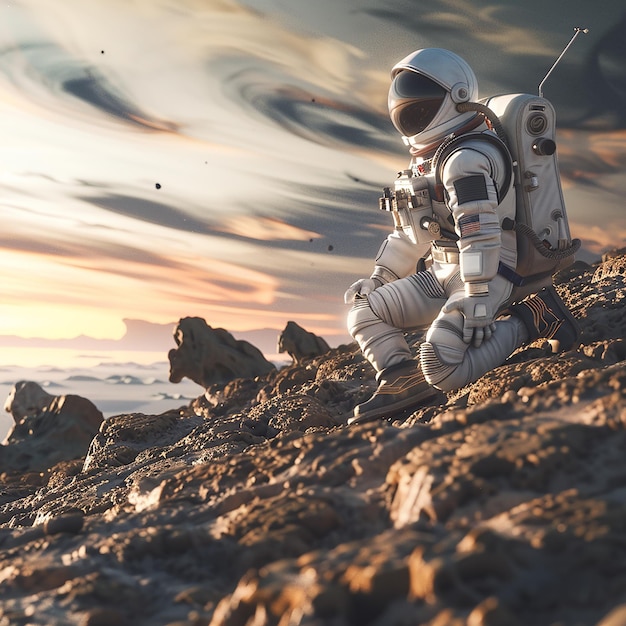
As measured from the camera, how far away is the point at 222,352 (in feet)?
50.5

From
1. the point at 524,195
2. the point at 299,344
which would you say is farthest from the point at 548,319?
the point at 299,344

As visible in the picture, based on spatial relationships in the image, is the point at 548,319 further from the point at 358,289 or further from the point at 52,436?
the point at 52,436

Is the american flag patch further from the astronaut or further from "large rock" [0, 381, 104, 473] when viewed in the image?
"large rock" [0, 381, 104, 473]

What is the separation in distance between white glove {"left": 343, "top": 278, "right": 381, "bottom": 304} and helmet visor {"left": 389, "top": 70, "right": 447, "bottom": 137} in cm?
134

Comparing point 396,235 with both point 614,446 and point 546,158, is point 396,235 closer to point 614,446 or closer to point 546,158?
point 546,158

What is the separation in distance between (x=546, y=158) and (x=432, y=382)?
2145 millimetres

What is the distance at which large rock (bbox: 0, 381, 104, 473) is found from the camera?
1388 cm

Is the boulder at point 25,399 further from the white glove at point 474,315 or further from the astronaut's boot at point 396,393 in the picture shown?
the white glove at point 474,315

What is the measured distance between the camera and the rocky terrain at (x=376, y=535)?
1.79 meters

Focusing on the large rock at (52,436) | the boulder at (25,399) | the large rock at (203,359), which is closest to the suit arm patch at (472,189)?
the large rock at (203,359)

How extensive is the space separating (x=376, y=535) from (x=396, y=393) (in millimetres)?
3339

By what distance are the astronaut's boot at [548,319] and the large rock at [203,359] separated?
9.89 meters

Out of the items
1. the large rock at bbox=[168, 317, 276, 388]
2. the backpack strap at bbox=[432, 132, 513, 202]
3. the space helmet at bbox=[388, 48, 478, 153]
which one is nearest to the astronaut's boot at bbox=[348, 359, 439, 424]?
the backpack strap at bbox=[432, 132, 513, 202]

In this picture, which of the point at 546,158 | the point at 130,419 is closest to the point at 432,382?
the point at 546,158
